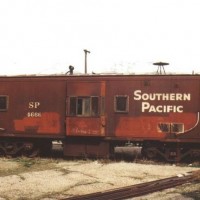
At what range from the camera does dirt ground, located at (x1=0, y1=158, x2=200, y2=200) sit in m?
9.48

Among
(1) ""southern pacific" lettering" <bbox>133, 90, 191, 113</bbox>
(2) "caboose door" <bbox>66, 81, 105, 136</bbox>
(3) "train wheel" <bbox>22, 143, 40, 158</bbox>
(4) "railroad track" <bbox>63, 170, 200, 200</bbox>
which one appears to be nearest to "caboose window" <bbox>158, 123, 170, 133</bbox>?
(1) ""southern pacific" lettering" <bbox>133, 90, 191, 113</bbox>

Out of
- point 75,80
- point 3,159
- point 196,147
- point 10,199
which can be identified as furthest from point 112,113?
point 10,199

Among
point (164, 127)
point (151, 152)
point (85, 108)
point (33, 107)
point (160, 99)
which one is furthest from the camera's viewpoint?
point (33, 107)

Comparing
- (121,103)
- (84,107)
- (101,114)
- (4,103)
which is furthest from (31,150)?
(121,103)

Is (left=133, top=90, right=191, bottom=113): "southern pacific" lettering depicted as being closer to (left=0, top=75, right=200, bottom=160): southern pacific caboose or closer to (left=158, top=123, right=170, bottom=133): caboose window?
(left=0, top=75, right=200, bottom=160): southern pacific caboose

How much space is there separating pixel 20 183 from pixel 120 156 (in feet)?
22.1

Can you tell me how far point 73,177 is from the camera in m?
11.6

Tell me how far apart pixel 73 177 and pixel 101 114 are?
4009mm

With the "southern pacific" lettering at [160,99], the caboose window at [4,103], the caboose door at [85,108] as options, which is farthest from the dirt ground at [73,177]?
the caboose window at [4,103]

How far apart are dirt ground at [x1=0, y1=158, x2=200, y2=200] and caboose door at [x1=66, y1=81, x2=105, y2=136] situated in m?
1.26

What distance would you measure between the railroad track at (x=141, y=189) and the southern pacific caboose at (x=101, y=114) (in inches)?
122

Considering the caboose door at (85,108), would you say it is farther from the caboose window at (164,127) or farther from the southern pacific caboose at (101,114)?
the caboose window at (164,127)

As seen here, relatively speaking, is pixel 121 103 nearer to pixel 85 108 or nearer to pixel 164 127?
pixel 85 108

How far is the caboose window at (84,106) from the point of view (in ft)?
49.9
